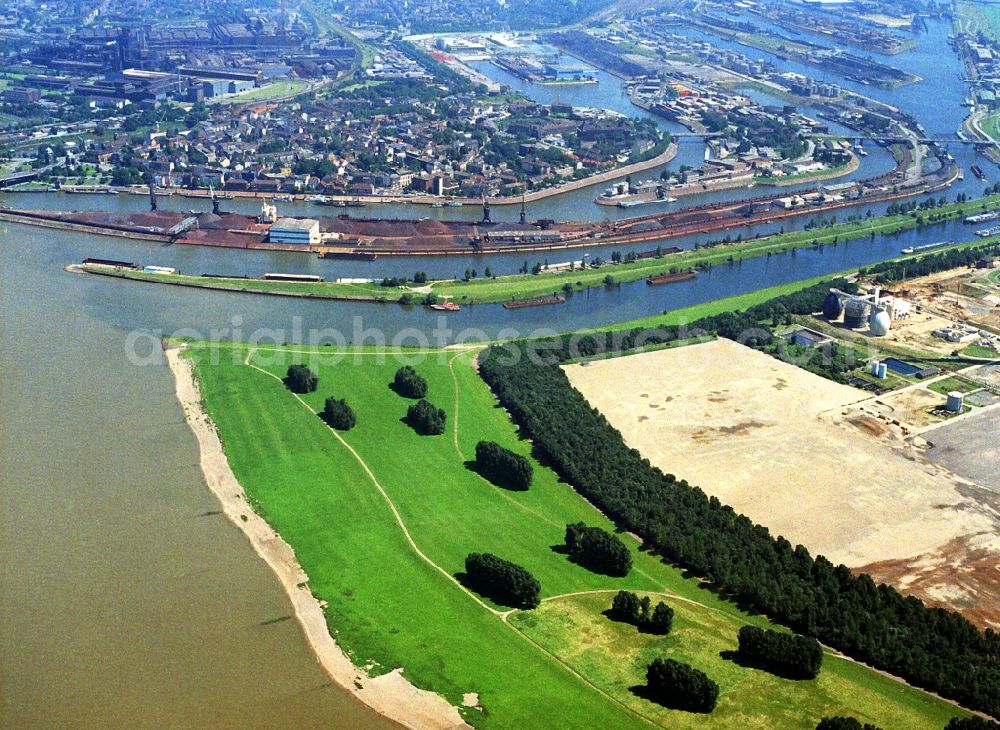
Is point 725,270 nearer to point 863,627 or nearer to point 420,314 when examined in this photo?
point 420,314

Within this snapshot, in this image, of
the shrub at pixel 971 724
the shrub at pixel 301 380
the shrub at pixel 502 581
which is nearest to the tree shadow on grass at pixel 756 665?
the shrub at pixel 971 724

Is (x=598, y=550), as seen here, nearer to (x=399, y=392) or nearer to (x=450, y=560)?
(x=450, y=560)

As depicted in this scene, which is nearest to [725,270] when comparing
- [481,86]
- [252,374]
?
[252,374]

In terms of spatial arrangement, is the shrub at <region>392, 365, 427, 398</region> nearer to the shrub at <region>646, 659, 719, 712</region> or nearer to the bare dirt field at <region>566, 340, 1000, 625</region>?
the bare dirt field at <region>566, 340, 1000, 625</region>

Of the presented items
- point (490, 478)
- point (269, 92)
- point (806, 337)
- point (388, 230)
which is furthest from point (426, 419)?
point (269, 92)

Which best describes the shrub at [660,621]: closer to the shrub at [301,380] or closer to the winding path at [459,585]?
the winding path at [459,585]

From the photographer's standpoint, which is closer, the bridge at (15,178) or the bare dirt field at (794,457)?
the bare dirt field at (794,457)
